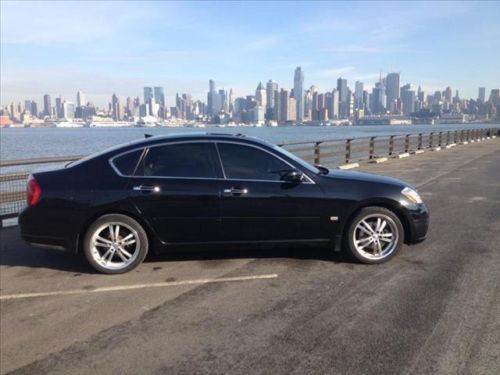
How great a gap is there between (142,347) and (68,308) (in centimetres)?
123

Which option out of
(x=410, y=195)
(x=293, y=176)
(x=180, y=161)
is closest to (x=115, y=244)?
(x=180, y=161)

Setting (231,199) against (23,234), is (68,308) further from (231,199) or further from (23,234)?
(231,199)

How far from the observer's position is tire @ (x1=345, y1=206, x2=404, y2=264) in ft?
18.2

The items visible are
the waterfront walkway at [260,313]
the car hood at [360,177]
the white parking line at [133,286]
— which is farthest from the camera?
the car hood at [360,177]

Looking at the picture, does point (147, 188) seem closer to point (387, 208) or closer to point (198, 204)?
point (198, 204)

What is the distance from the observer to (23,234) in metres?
5.43

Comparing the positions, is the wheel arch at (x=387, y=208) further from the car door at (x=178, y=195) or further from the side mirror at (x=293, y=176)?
the car door at (x=178, y=195)

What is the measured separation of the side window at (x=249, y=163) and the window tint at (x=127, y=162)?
3.12ft

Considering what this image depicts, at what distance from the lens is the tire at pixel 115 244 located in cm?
534

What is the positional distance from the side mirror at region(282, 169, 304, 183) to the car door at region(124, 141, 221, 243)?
2.50ft

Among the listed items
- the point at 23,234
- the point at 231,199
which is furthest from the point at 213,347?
the point at 23,234

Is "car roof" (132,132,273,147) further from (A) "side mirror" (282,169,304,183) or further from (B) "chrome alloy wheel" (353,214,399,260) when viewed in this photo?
(B) "chrome alloy wheel" (353,214,399,260)

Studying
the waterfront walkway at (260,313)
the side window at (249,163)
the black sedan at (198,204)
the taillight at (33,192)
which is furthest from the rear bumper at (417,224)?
the taillight at (33,192)

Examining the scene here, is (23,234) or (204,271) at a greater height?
(23,234)
